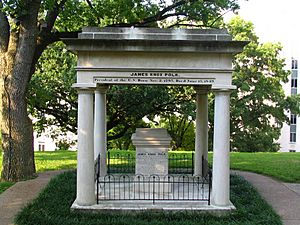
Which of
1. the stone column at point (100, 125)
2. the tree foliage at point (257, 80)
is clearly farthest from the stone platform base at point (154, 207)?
the tree foliage at point (257, 80)

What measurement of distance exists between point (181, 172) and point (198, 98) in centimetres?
321

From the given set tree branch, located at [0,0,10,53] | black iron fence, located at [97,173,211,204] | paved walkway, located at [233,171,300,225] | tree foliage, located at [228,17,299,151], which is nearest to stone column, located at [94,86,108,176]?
black iron fence, located at [97,173,211,204]

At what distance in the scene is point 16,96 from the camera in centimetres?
1312

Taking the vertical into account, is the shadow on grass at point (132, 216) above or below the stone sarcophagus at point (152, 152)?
below

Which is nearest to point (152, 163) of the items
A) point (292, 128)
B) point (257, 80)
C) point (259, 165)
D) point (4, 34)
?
point (4, 34)

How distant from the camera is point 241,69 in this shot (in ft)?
99.7

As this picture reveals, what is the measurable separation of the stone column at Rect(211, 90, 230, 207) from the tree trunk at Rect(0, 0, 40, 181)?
7169mm

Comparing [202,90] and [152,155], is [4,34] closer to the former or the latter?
[152,155]

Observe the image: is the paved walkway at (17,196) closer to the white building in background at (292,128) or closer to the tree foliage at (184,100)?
the tree foliage at (184,100)

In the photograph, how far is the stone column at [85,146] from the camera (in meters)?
9.32

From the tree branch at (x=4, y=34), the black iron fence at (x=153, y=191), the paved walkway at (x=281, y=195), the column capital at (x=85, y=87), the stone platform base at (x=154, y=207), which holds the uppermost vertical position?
the tree branch at (x=4, y=34)

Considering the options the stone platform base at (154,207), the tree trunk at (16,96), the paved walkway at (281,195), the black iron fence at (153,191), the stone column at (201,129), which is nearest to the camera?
the stone platform base at (154,207)

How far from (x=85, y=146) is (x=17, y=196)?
10.8 ft

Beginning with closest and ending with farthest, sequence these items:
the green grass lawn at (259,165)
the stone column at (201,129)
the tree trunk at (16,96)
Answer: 1. the tree trunk at (16,96)
2. the stone column at (201,129)
3. the green grass lawn at (259,165)
